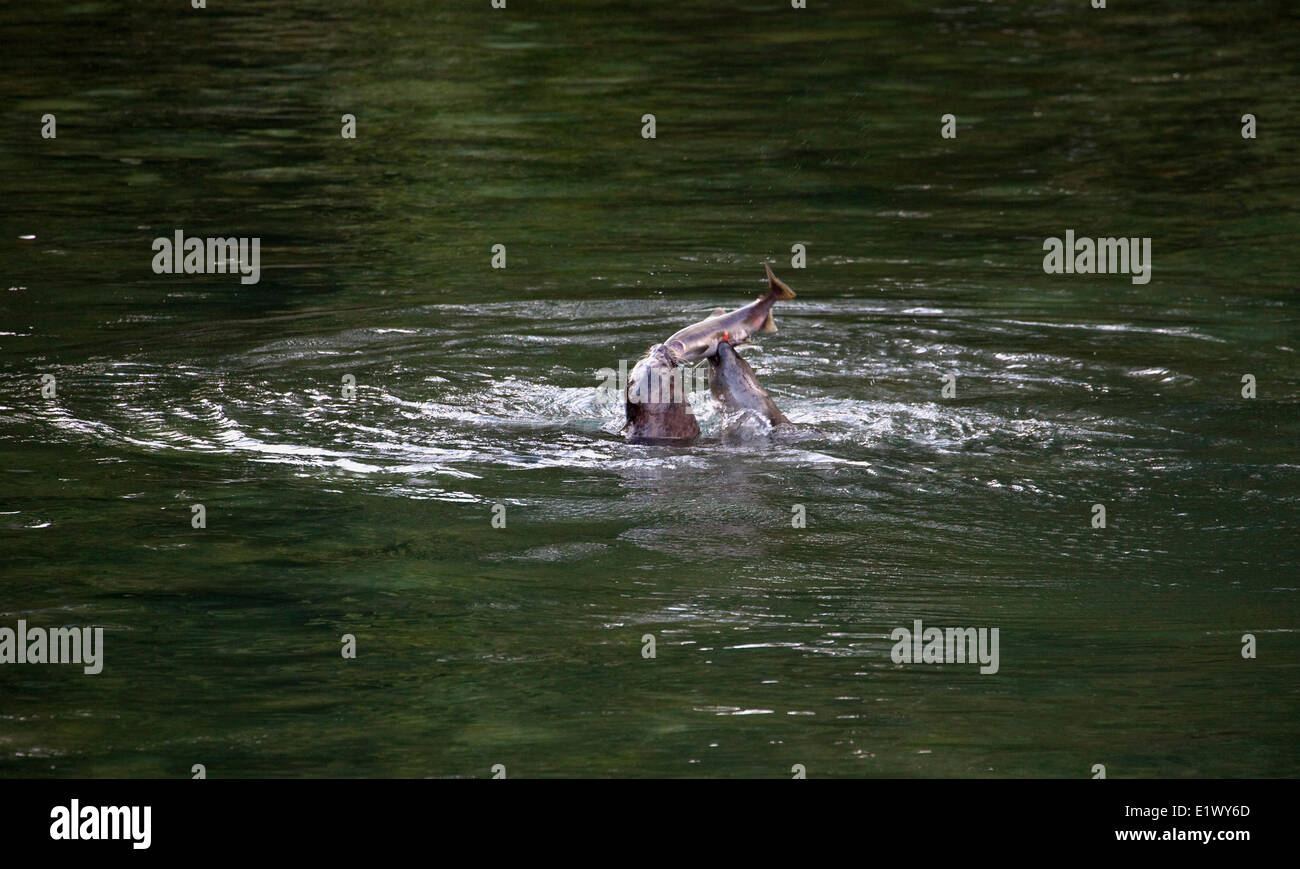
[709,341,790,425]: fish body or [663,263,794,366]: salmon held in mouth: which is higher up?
[663,263,794,366]: salmon held in mouth

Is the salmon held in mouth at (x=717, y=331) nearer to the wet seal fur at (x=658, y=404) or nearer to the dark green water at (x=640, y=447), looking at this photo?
the wet seal fur at (x=658, y=404)

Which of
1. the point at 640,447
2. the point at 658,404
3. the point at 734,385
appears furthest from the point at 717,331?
the point at 640,447

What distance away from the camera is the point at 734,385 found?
775 cm

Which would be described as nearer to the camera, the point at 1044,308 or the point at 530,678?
the point at 530,678

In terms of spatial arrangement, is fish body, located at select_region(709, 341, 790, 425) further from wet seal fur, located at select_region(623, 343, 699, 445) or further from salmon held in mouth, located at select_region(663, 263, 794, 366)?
wet seal fur, located at select_region(623, 343, 699, 445)

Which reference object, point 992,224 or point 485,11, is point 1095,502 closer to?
point 992,224

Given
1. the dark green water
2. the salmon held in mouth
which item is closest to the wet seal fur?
the salmon held in mouth

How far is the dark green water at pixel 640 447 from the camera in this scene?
17.7 feet

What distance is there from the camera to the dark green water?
5.40m

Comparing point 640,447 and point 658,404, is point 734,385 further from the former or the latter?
point 640,447

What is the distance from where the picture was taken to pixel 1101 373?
29.8 ft

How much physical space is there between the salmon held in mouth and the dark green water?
454mm
